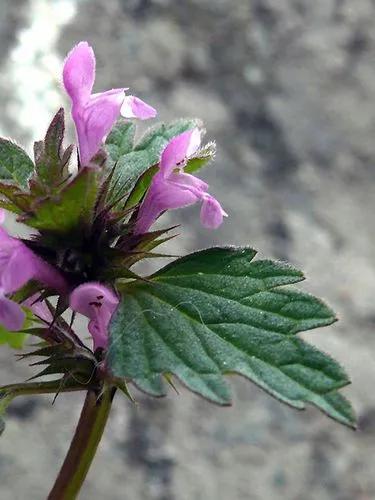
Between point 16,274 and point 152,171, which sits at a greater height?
point 152,171

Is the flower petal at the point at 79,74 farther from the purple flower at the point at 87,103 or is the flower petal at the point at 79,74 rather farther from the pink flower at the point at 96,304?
the pink flower at the point at 96,304

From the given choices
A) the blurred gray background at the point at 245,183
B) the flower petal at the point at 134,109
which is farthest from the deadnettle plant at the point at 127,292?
the blurred gray background at the point at 245,183

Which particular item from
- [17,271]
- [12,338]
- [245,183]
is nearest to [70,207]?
[17,271]

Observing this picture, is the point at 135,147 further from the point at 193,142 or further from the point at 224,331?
the point at 224,331

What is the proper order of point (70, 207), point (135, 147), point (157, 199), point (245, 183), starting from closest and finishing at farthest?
point (70, 207) → point (157, 199) → point (135, 147) → point (245, 183)

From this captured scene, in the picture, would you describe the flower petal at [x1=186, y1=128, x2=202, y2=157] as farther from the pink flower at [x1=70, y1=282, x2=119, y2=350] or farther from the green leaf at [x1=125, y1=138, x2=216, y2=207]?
the pink flower at [x1=70, y1=282, x2=119, y2=350]
